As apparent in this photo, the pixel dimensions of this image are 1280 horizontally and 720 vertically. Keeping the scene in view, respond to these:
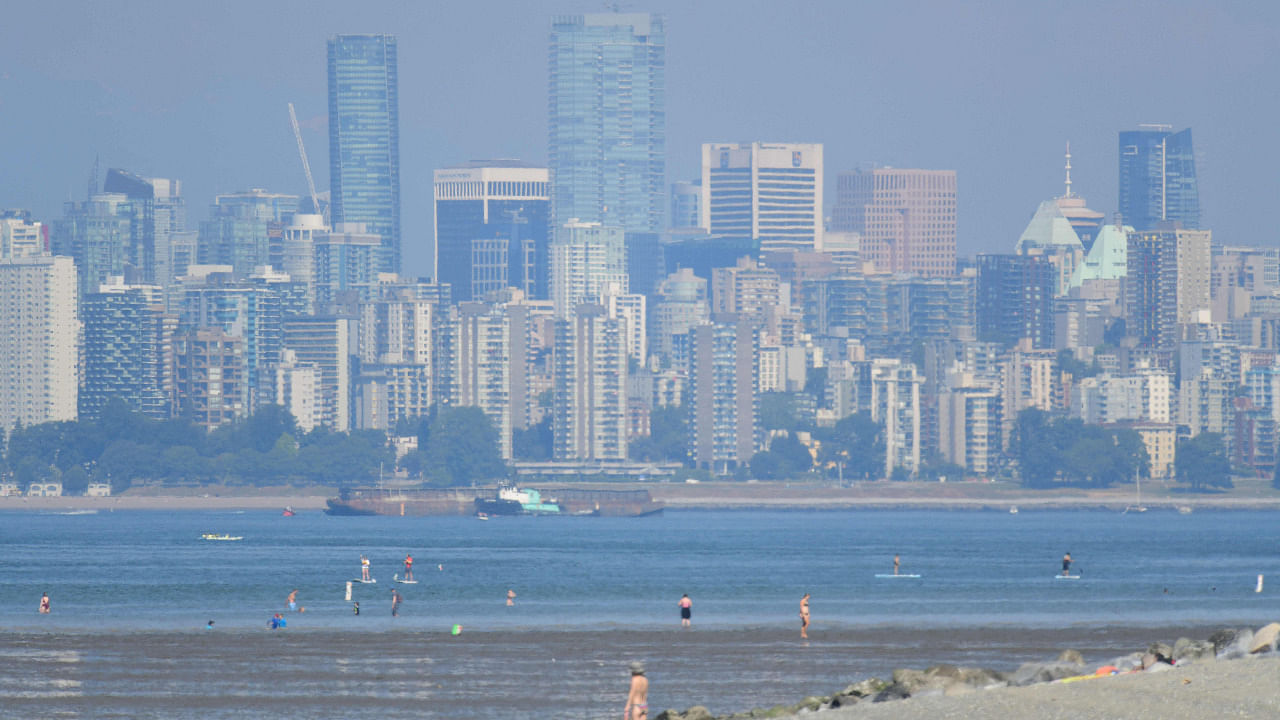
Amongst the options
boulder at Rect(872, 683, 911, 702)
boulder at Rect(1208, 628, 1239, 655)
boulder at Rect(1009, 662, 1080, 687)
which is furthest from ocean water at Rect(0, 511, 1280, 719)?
boulder at Rect(1208, 628, 1239, 655)

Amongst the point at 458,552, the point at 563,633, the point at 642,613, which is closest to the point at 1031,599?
the point at 642,613

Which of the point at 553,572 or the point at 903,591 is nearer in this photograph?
the point at 903,591

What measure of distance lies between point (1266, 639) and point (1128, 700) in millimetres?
6850

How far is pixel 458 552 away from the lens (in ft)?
449

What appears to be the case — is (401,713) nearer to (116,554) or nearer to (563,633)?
(563,633)

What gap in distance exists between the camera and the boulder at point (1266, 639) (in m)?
41.5

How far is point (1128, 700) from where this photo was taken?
35844 millimetres

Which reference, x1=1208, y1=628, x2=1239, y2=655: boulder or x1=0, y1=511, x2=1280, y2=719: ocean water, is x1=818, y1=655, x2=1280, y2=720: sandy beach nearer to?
x1=1208, y1=628, x2=1239, y2=655: boulder

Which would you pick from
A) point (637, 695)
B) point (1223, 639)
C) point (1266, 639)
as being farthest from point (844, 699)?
point (1223, 639)

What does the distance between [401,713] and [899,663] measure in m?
13.8

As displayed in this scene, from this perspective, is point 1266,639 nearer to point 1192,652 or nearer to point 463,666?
point 1192,652

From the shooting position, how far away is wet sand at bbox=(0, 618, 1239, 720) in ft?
154

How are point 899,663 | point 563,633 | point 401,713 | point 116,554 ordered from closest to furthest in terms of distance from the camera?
point 401,713 < point 899,663 < point 563,633 < point 116,554

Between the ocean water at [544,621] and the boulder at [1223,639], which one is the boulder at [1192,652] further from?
the ocean water at [544,621]
